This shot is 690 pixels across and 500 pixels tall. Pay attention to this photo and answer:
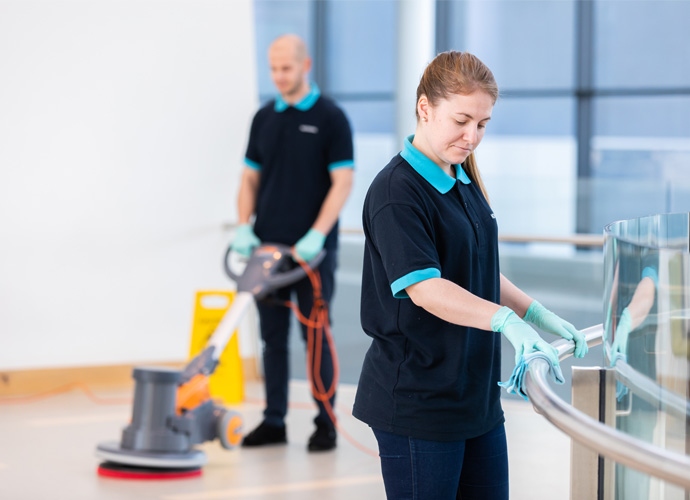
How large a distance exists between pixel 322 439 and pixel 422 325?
81.3 inches

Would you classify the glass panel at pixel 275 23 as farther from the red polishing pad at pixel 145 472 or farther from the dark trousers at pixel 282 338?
the red polishing pad at pixel 145 472

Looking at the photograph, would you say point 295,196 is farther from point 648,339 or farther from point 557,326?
point 648,339

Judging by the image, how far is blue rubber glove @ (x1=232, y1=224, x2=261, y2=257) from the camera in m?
3.54

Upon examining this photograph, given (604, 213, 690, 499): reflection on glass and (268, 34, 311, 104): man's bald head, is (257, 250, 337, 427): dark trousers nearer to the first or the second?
(268, 34, 311, 104): man's bald head

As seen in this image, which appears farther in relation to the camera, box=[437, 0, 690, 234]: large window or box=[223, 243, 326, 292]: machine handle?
box=[437, 0, 690, 234]: large window

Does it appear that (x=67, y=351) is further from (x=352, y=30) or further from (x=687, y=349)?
(x=352, y=30)

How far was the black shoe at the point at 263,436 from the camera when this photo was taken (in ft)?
11.8

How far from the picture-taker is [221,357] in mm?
4453

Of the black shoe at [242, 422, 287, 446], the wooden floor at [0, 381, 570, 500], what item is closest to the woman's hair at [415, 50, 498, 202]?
the wooden floor at [0, 381, 570, 500]

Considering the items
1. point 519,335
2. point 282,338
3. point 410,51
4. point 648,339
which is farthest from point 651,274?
point 410,51

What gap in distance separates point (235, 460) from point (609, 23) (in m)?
6.33

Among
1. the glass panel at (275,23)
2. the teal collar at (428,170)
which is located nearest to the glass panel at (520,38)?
the glass panel at (275,23)

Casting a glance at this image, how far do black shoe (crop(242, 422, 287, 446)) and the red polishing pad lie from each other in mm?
362

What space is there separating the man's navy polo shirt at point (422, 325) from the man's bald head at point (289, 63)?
1.94m
